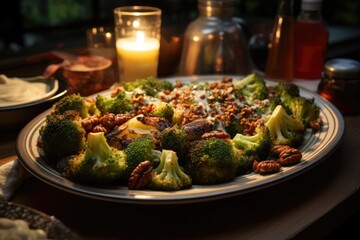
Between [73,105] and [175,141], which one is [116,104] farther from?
[175,141]

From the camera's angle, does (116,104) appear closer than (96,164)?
No

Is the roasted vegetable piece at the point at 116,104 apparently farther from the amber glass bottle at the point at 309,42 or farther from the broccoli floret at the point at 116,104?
the amber glass bottle at the point at 309,42

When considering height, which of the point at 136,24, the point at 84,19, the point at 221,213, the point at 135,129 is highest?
the point at 136,24

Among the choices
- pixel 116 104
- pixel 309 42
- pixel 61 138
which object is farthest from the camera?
pixel 309 42

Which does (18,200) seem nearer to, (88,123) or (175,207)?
(88,123)

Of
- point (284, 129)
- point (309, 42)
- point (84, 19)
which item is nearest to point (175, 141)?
point (284, 129)

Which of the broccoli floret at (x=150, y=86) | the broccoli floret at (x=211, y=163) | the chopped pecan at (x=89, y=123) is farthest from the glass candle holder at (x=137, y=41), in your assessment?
the broccoli floret at (x=211, y=163)

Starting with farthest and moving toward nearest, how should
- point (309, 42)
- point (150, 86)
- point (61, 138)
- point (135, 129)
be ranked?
1. point (309, 42)
2. point (150, 86)
3. point (135, 129)
4. point (61, 138)
